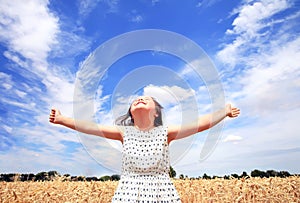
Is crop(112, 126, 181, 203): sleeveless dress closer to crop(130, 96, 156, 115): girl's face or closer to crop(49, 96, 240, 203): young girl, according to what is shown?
crop(49, 96, 240, 203): young girl

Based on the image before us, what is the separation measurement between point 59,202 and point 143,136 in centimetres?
234

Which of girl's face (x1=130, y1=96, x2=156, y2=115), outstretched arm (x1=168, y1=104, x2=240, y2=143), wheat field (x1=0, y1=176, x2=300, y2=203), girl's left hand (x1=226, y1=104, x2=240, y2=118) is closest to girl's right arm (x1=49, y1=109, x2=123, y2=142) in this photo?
girl's face (x1=130, y1=96, x2=156, y2=115)

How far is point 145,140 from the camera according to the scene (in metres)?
4.23

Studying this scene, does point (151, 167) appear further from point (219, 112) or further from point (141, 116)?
point (219, 112)

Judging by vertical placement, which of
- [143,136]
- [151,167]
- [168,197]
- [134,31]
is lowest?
[168,197]

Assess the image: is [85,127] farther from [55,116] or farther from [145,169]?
[145,169]

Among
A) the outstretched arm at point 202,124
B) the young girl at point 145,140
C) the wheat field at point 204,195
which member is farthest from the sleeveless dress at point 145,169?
the wheat field at point 204,195

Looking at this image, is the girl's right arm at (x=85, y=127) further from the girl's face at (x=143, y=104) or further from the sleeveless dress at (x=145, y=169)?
the girl's face at (x=143, y=104)

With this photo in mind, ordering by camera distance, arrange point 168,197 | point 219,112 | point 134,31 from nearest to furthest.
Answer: point 168,197, point 219,112, point 134,31

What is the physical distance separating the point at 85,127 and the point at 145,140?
30.2 inches

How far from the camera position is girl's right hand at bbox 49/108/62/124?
434 centimetres

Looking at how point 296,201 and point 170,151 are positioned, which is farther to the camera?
point 296,201

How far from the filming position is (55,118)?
434cm

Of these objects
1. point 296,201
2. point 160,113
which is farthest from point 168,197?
point 296,201
